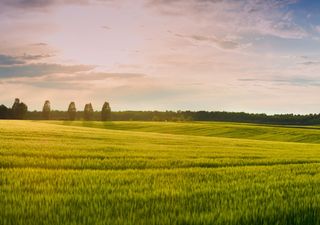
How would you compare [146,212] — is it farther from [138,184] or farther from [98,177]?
[98,177]

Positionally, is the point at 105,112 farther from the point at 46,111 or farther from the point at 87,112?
the point at 46,111

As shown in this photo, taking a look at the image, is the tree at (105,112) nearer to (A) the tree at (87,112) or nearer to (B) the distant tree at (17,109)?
(A) the tree at (87,112)

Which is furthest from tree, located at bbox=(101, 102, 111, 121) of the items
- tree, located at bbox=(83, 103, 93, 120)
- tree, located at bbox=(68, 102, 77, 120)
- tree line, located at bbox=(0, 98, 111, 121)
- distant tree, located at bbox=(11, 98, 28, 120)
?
distant tree, located at bbox=(11, 98, 28, 120)

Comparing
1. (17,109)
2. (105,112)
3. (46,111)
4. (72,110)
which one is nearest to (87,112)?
(72,110)

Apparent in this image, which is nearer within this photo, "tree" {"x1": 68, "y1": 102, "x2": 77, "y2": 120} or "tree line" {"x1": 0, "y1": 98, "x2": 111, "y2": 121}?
"tree line" {"x1": 0, "y1": 98, "x2": 111, "y2": 121}

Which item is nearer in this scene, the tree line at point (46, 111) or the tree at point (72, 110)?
the tree line at point (46, 111)

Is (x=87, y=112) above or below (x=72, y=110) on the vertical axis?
below

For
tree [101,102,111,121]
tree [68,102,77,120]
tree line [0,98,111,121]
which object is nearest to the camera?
tree line [0,98,111,121]

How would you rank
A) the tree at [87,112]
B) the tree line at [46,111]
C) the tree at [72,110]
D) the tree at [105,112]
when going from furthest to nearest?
the tree at [87,112]
the tree at [105,112]
the tree at [72,110]
the tree line at [46,111]

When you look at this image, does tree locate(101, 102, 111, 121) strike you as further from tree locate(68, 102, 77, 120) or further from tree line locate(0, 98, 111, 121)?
tree locate(68, 102, 77, 120)

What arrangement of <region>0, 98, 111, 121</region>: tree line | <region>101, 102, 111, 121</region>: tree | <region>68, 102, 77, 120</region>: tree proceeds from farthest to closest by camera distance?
<region>101, 102, 111, 121</region>: tree
<region>68, 102, 77, 120</region>: tree
<region>0, 98, 111, 121</region>: tree line

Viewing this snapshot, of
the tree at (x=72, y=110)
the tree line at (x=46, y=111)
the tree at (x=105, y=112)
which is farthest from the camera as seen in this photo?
the tree at (x=105, y=112)

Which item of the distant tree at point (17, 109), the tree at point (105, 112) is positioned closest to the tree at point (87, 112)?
the tree at point (105, 112)

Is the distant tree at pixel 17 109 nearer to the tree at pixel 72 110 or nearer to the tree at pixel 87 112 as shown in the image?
the tree at pixel 72 110
